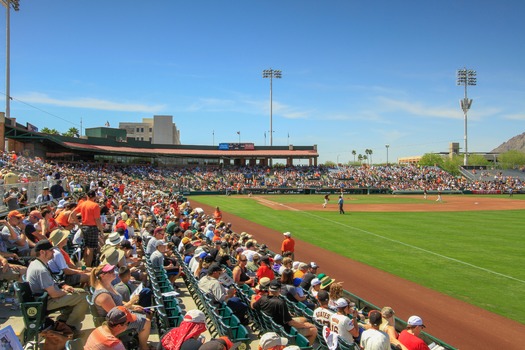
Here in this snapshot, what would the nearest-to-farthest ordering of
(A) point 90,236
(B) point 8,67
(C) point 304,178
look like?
(A) point 90,236 < (B) point 8,67 < (C) point 304,178

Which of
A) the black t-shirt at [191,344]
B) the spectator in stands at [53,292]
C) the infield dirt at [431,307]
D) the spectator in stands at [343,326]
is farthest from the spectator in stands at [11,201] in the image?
the spectator in stands at [343,326]

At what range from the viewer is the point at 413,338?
21.5 feet

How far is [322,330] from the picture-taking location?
280 inches

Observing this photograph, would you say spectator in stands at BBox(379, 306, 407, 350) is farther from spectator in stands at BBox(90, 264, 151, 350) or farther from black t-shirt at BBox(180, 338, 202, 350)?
spectator in stands at BBox(90, 264, 151, 350)

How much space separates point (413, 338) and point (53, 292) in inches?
216

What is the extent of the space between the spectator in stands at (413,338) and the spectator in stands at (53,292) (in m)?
4.99

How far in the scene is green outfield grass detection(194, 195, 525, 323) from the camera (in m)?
13.7

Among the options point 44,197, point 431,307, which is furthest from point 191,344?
point 44,197

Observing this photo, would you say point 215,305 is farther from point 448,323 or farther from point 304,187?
point 304,187

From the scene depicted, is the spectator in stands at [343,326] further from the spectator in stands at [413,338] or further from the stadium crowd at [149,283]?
the spectator in stands at [413,338]

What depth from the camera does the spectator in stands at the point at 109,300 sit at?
562cm

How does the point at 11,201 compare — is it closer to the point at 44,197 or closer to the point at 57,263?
the point at 44,197

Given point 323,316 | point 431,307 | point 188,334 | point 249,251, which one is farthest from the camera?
point 431,307

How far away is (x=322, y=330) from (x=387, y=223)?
23.9m
